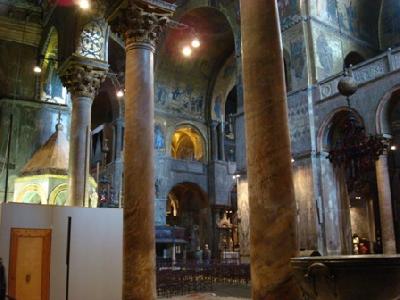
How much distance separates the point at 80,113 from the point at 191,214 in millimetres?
18507

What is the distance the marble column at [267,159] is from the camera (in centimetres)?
357

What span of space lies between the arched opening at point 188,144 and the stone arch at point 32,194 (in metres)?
12.5

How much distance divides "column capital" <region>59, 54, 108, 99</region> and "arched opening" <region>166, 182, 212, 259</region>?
16604mm

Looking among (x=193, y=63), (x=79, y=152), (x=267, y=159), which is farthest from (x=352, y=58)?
(x=267, y=159)

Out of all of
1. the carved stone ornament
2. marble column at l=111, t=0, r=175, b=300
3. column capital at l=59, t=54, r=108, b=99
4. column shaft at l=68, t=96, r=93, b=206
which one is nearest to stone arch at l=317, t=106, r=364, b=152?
column capital at l=59, t=54, r=108, b=99

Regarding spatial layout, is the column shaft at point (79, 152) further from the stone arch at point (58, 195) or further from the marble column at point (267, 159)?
the marble column at point (267, 159)

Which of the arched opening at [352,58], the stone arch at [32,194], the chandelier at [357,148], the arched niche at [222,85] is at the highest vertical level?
the arched niche at [222,85]

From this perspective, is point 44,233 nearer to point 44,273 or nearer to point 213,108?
point 44,273

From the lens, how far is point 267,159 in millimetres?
3836

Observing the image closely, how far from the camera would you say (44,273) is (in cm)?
729

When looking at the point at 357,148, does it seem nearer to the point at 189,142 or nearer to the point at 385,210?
the point at 385,210

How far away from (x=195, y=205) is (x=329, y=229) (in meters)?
13.0

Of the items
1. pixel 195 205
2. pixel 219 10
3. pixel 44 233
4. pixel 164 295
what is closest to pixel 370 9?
pixel 219 10

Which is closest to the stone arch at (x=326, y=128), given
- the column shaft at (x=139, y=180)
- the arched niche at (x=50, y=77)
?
the arched niche at (x=50, y=77)
